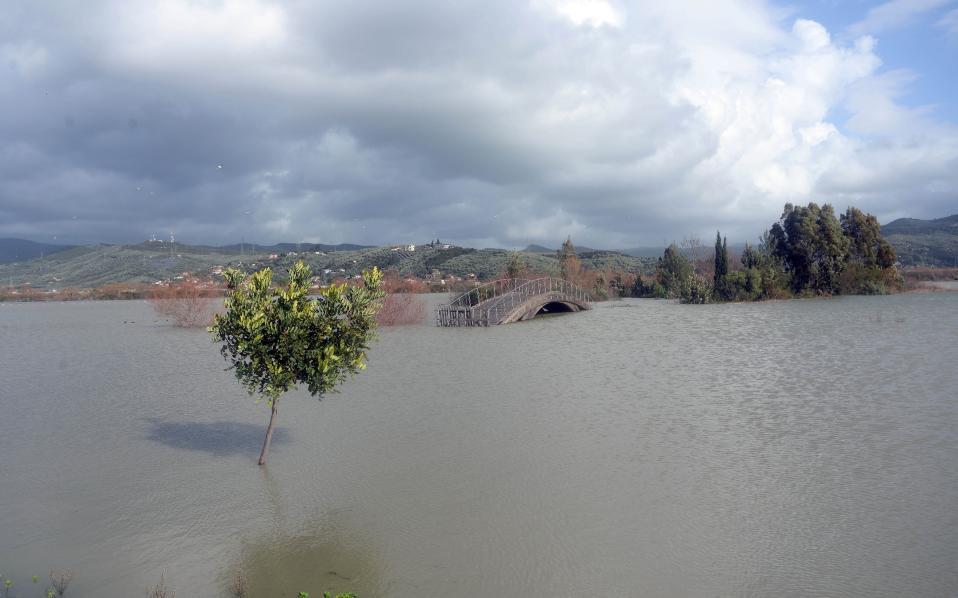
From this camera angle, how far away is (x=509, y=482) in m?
10.9

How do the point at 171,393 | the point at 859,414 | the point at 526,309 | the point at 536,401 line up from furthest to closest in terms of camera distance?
the point at 526,309, the point at 171,393, the point at 536,401, the point at 859,414

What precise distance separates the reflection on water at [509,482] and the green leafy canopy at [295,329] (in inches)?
74.4

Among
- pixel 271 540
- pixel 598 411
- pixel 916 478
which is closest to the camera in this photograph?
pixel 271 540

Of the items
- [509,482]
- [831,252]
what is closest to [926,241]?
[831,252]

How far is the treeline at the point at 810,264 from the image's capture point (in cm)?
5620

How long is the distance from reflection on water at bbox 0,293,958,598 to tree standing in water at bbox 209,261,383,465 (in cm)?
191

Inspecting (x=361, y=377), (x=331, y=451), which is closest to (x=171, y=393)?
(x=361, y=377)

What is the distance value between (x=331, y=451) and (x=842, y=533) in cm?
886

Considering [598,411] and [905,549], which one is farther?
[598,411]

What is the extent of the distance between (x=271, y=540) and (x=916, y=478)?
977 centimetres

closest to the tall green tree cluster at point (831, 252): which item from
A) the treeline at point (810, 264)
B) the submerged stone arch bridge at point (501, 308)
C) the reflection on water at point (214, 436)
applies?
the treeline at point (810, 264)

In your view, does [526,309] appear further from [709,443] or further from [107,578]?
[107,578]

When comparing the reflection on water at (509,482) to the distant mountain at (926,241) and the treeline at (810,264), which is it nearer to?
the treeline at (810,264)

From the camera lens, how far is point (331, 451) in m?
13.1
